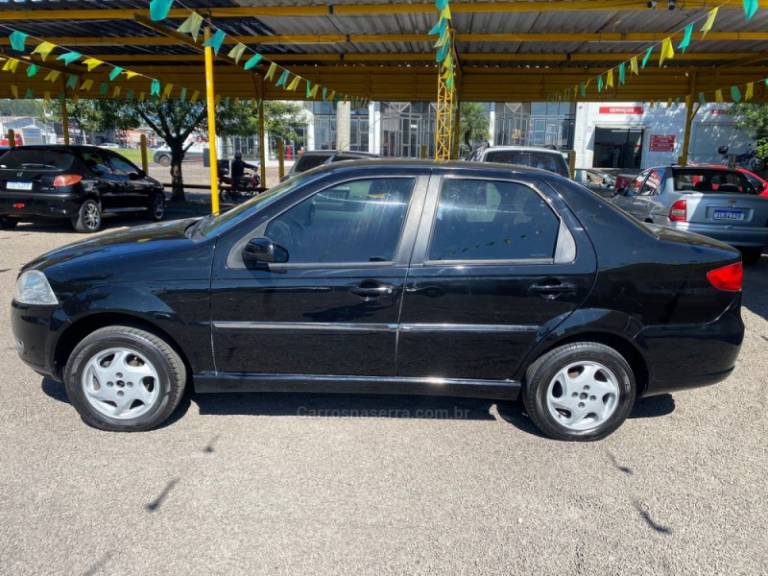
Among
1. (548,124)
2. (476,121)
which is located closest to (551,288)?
(548,124)

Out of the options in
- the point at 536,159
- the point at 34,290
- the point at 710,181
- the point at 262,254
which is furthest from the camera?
the point at 536,159

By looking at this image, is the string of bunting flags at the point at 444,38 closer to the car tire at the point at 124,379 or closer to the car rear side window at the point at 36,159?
the car tire at the point at 124,379

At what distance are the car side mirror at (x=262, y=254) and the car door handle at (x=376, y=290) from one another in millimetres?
486

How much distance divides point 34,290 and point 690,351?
4.00 m

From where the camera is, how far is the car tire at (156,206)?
13060 mm

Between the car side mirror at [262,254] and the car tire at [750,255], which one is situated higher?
the car side mirror at [262,254]

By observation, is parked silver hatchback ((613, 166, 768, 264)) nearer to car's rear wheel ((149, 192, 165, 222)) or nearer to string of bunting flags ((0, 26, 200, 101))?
car's rear wheel ((149, 192, 165, 222))

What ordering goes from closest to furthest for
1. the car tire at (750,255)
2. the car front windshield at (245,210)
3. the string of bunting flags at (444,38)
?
the car front windshield at (245,210) → the string of bunting flags at (444,38) → the car tire at (750,255)

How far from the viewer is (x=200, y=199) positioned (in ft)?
69.0

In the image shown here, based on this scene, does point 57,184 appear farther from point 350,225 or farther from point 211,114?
point 350,225

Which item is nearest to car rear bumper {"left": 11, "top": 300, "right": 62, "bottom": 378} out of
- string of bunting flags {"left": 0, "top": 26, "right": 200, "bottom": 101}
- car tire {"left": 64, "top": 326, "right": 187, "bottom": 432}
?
car tire {"left": 64, "top": 326, "right": 187, "bottom": 432}

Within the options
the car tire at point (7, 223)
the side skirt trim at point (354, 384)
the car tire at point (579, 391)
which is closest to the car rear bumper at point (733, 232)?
the car tire at point (579, 391)

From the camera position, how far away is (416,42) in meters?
12.2

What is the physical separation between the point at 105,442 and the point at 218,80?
14338 millimetres
